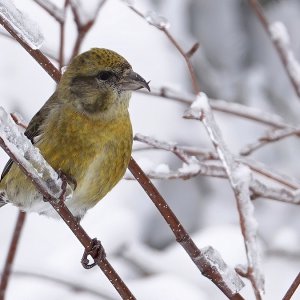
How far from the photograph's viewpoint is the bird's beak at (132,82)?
252 cm

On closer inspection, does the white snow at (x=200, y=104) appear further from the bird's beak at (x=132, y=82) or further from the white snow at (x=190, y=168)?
the bird's beak at (x=132, y=82)

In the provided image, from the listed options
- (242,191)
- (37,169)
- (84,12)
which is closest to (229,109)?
(84,12)

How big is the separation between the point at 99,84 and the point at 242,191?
1.01 meters

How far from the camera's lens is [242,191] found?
1.83 meters

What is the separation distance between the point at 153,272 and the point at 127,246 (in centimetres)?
24

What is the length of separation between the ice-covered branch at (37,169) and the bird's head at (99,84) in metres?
0.81

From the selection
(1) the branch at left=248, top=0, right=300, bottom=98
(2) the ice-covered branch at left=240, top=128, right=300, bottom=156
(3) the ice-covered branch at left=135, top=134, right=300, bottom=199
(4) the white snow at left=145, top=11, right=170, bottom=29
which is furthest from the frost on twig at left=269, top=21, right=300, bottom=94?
(4) the white snow at left=145, top=11, right=170, bottom=29

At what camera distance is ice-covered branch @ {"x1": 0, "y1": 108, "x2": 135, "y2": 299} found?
5.01 feet

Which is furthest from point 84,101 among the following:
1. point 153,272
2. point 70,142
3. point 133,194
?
point 133,194

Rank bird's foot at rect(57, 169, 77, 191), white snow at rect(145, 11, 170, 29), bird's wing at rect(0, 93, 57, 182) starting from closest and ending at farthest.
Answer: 1. white snow at rect(145, 11, 170, 29)
2. bird's foot at rect(57, 169, 77, 191)
3. bird's wing at rect(0, 93, 57, 182)

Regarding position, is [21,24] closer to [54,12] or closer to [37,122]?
[54,12]

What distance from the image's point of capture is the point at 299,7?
20.3 feet

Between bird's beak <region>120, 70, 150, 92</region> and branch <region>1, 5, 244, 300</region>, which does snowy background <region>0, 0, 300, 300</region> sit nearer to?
bird's beak <region>120, 70, 150, 92</region>

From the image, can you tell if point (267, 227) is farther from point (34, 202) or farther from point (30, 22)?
point (30, 22)
